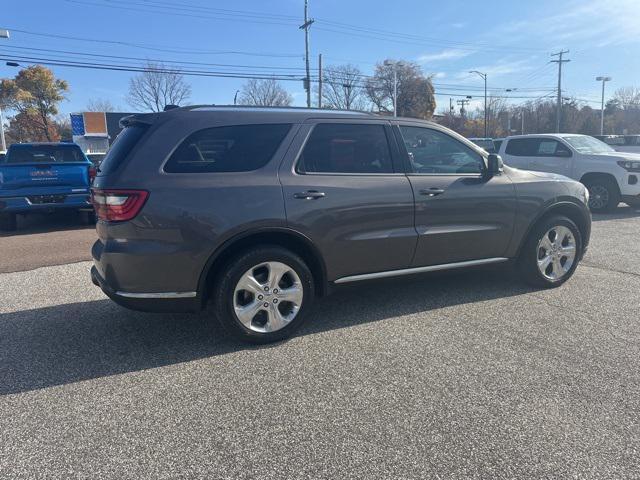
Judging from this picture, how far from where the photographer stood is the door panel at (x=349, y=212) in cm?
375

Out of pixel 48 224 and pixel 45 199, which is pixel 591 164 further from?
pixel 48 224

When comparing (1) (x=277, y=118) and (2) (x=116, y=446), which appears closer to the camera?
(2) (x=116, y=446)

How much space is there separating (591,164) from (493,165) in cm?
794

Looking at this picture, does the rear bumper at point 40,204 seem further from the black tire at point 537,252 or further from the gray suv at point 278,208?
the black tire at point 537,252

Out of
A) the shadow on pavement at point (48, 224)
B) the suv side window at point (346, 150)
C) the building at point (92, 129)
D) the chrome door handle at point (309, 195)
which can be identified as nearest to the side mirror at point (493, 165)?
the suv side window at point (346, 150)

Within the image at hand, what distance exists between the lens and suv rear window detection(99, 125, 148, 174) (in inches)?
138

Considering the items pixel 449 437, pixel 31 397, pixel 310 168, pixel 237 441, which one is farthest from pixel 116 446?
pixel 310 168

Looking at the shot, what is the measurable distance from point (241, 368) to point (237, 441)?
875 mm

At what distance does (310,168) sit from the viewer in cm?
386

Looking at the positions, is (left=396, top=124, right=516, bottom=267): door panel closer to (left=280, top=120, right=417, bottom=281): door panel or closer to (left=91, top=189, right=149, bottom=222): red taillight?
(left=280, top=120, right=417, bottom=281): door panel

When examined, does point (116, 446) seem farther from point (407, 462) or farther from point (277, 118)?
point (277, 118)

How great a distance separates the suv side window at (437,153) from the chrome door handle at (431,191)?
0.61ft

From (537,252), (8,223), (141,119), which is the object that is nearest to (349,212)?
(141,119)

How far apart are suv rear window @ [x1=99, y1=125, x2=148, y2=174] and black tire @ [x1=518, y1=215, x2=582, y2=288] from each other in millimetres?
3922
